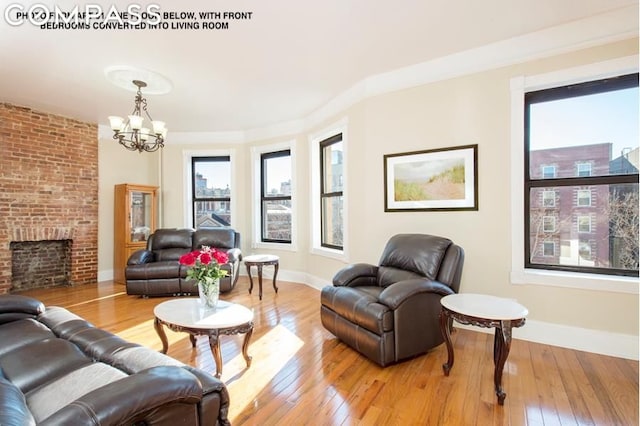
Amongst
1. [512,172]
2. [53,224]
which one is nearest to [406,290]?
[512,172]

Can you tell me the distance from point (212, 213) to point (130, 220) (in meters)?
1.37

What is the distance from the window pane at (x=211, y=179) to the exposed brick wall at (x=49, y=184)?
1.64m

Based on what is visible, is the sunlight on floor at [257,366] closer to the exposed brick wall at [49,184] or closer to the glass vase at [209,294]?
the glass vase at [209,294]

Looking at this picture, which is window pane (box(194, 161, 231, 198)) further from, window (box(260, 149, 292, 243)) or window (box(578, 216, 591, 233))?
window (box(578, 216, 591, 233))

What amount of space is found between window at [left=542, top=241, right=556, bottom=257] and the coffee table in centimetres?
268

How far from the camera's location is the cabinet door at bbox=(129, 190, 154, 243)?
5320 mm

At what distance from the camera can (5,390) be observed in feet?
3.30

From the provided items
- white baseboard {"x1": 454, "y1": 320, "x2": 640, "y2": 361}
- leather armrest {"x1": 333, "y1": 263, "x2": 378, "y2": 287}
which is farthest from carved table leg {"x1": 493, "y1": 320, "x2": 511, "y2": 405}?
leather armrest {"x1": 333, "y1": 263, "x2": 378, "y2": 287}

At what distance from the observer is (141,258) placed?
177 inches

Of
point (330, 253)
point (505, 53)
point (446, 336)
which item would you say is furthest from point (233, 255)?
point (505, 53)

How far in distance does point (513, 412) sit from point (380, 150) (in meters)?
2.63

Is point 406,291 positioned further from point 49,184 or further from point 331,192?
point 49,184

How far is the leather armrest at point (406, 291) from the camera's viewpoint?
228 cm

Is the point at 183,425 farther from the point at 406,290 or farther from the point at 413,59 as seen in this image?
the point at 413,59
